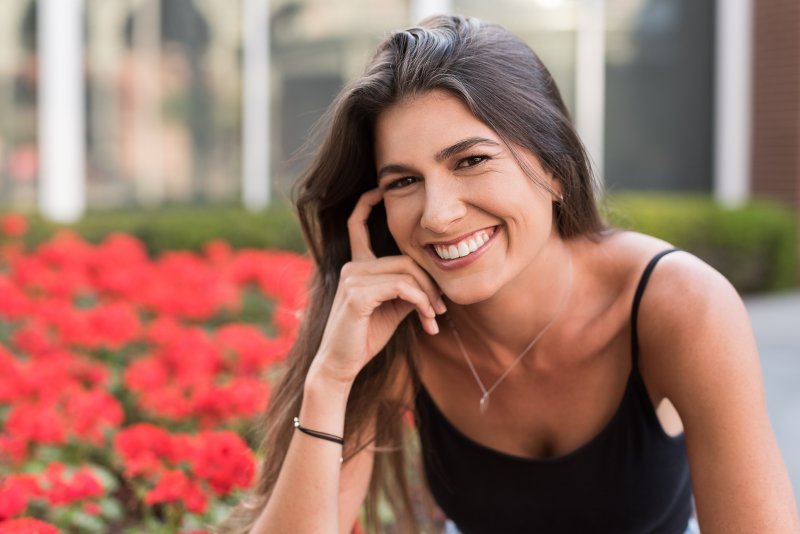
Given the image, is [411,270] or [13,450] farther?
[13,450]

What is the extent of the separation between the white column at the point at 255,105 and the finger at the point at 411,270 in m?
7.23

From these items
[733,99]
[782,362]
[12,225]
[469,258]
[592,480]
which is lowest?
[782,362]

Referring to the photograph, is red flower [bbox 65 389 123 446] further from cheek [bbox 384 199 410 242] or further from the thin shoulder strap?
the thin shoulder strap

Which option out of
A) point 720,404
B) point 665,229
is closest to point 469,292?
point 720,404

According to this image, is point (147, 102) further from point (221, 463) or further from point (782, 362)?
point (221, 463)

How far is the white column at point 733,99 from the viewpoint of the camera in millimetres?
10664

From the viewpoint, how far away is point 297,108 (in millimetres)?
9734

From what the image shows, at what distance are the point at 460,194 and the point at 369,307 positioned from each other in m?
0.33

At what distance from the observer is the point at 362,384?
253 centimetres

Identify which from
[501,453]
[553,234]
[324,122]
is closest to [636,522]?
[501,453]

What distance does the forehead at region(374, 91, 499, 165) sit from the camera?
2.16m

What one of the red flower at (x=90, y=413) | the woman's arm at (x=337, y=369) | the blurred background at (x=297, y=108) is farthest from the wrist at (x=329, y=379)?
the blurred background at (x=297, y=108)

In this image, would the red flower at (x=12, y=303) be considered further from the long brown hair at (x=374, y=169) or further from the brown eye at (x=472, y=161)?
the brown eye at (x=472, y=161)

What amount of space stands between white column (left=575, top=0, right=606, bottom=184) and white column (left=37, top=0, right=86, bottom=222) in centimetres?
450
